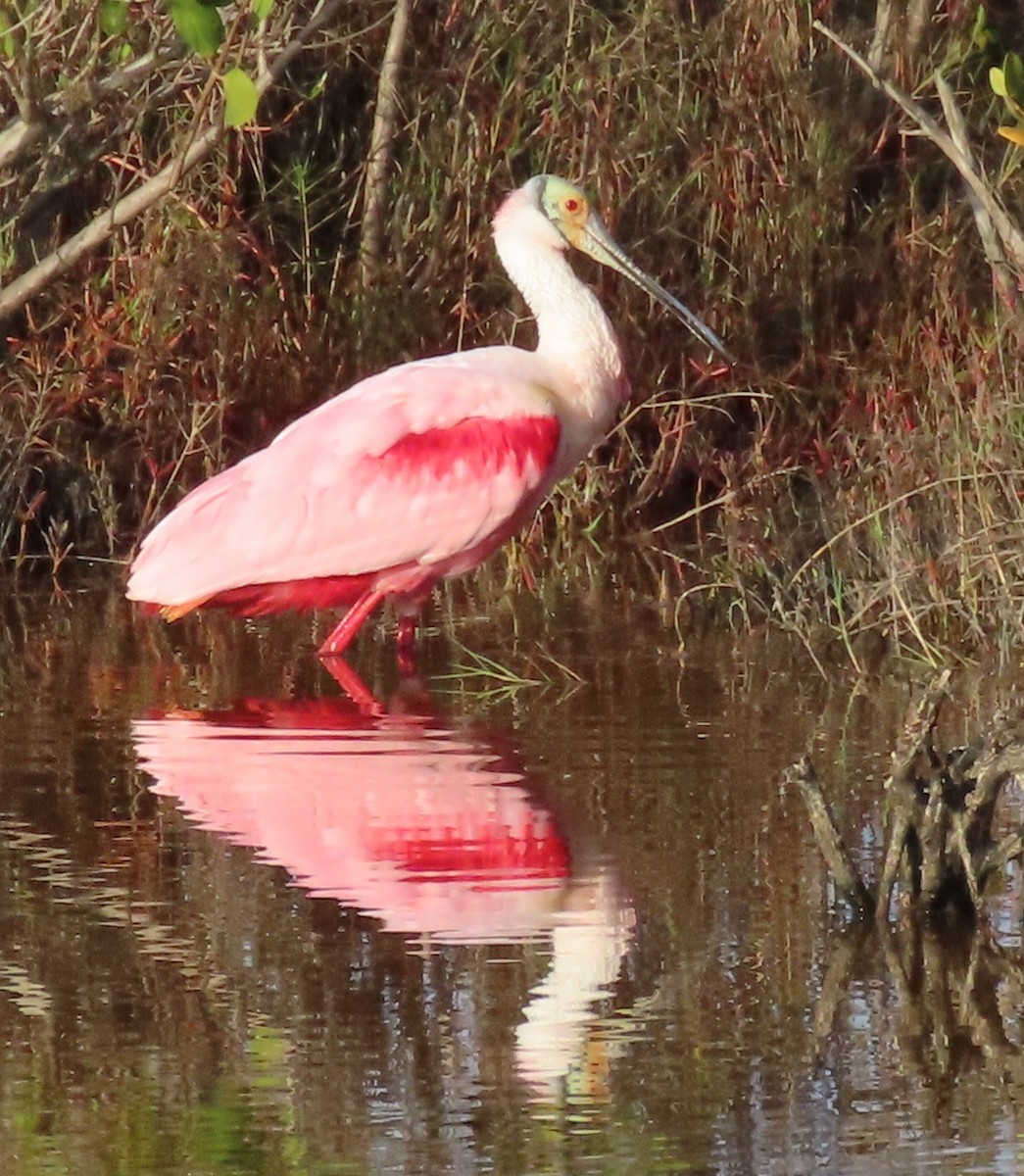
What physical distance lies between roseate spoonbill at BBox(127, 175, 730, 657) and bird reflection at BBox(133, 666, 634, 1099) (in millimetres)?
630

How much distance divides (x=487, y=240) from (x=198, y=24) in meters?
3.42

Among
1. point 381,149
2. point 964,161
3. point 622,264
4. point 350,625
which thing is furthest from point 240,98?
point 381,149

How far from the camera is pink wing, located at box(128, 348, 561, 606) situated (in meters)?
8.45

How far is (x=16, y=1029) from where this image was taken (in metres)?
4.78

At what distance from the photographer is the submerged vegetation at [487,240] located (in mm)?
10656

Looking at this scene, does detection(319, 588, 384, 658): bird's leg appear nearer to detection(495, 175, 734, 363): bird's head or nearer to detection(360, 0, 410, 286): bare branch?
detection(495, 175, 734, 363): bird's head

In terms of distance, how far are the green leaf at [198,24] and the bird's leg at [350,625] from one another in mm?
1702

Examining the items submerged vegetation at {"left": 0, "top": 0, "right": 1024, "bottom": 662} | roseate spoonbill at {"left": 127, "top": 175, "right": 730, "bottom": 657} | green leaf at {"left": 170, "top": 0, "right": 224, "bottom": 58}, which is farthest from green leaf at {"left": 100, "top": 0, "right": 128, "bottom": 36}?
submerged vegetation at {"left": 0, "top": 0, "right": 1024, "bottom": 662}

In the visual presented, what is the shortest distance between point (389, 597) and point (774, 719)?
2.11m

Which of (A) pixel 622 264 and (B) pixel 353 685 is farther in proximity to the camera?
(A) pixel 622 264

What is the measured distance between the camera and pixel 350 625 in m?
8.59

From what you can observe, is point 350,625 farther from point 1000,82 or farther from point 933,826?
point 933,826

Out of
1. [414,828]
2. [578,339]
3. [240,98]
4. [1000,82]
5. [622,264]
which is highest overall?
[240,98]

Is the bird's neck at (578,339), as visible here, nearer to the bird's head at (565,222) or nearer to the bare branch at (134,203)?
the bird's head at (565,222)
